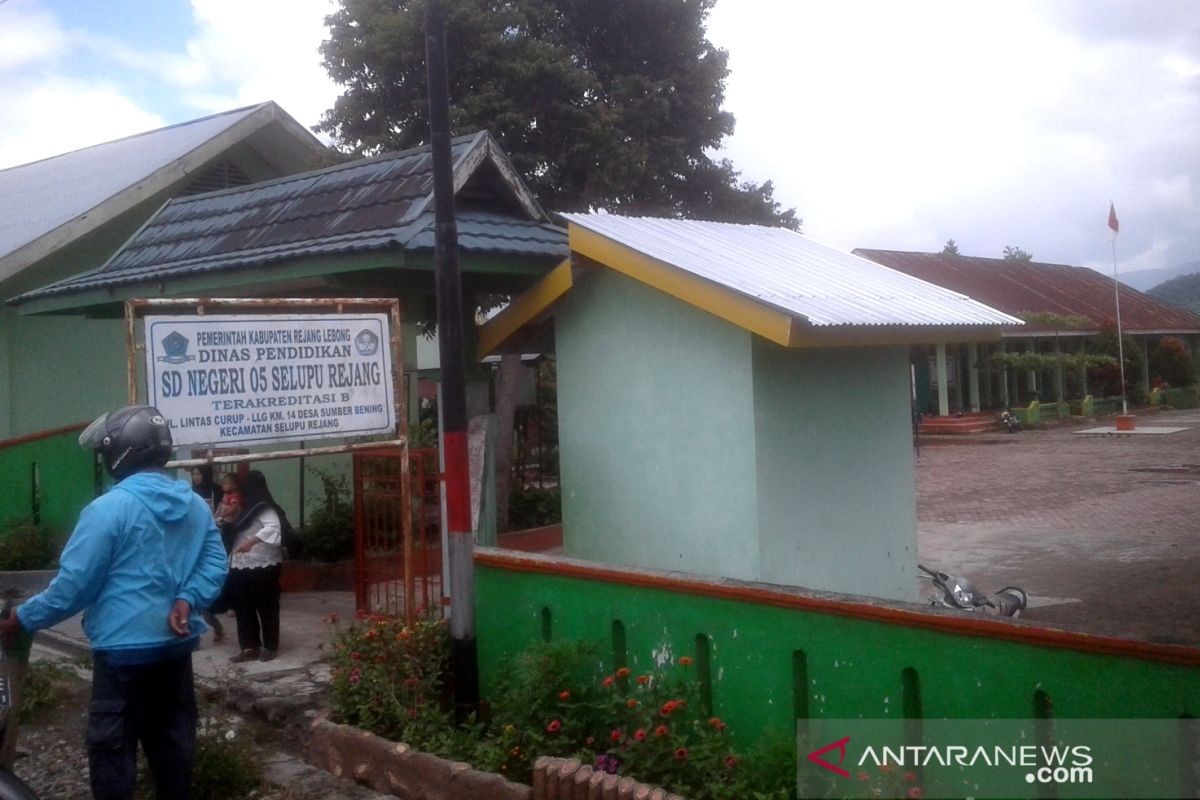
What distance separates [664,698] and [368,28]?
1406 cm

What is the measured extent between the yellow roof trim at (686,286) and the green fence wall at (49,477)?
5.41m

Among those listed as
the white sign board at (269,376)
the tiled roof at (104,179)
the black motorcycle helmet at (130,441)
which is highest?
the tiled roof at (104,179)

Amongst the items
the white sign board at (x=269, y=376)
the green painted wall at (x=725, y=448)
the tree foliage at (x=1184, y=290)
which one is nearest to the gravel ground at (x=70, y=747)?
the white sign board at (x=269, y=376)

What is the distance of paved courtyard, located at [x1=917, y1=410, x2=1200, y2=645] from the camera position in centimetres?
1023

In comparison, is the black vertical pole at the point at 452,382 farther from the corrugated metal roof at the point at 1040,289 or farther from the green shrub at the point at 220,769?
the corrugated metal roof at the point at 1040,289

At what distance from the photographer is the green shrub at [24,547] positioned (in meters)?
10.1

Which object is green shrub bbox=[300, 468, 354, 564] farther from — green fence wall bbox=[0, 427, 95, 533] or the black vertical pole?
the black vertical pole

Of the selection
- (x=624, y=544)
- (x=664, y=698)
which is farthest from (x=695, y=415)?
(x=664, y=698)

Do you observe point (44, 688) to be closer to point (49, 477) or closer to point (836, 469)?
point (49, 477)

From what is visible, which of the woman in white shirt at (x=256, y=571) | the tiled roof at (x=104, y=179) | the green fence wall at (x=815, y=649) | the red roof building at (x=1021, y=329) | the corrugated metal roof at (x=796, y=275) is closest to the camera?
the green fence wall at (x=815, y=649)

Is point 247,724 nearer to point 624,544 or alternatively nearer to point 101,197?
point 624,544

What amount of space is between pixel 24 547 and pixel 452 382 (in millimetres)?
6238

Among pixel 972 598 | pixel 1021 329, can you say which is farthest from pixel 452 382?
pixel 1021 329

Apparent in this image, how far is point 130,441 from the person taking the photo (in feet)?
14.7
